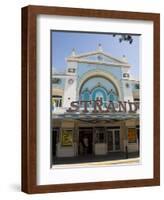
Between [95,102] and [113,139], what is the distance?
115mm

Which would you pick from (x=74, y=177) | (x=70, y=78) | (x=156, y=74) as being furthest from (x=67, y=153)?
(x=156, y=74)

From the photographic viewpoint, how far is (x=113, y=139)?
1.99 meters

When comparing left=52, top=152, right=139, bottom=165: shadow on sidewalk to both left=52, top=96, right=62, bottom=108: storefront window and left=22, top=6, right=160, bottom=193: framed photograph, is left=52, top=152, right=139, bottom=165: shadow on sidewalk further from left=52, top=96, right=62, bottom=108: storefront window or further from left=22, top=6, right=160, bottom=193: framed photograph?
left=52, top=96, right=62, bottom=108: storefront window

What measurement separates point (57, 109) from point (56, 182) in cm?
20

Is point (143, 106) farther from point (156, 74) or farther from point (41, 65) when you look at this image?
point (41, 65)

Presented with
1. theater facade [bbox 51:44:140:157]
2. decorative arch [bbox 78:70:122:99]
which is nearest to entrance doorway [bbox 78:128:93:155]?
theater facade [bbox 51:44:140:157]

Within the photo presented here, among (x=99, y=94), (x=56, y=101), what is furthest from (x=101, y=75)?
(x=56, y=101)

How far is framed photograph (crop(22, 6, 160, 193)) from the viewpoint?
1.87m

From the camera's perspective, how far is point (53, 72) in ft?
6.24

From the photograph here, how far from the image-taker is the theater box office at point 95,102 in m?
1.92

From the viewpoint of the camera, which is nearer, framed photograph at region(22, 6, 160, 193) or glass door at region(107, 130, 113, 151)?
framed photograph at region(22, 6, 160, 193)

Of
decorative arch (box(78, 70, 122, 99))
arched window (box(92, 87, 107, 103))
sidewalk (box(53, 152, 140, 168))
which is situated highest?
decorative arch (box(78, 70, 122, 99))

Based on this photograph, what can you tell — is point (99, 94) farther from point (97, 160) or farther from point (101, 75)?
point (97, 160)

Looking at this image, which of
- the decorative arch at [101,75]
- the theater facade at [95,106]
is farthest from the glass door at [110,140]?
the decorative arch at [101,75]
